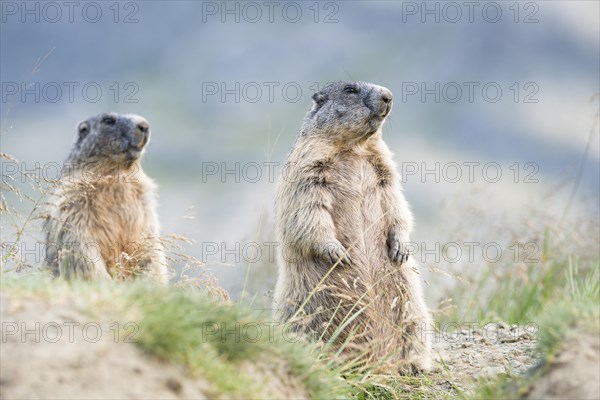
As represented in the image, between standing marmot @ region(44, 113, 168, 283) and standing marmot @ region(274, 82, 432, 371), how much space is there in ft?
3.98

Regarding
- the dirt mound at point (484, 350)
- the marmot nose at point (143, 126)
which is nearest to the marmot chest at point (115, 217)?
the marmot nose at point (143, 126)

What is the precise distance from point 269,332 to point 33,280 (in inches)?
55.6

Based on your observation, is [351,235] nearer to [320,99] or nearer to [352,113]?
[352,113]

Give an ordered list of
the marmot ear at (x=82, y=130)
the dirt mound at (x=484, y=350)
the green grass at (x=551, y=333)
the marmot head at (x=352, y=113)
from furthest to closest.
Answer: the marmot ear at (x=82, y=130), the marmot head at (x=352, y=113), the dirt mound at (x=484, y=350), the green grass at (x=551, y=333)

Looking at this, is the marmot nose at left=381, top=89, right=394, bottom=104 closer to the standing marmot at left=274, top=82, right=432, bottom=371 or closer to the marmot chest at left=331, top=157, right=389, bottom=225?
the standing marmot at left=274, top=82, right=432, bottom=371

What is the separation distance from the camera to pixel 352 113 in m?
7.66

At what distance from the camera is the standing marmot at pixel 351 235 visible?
6.98 meters

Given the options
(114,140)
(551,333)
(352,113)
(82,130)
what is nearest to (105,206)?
(114,140)

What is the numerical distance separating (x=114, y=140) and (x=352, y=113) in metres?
2.27

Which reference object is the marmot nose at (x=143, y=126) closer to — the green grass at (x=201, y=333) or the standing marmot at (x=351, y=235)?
the standing marmot at (x=351, y=235)

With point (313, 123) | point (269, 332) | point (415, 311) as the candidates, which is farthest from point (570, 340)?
point (313, 123)

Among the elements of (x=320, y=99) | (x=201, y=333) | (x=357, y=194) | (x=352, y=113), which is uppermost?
(x=320, y=99)

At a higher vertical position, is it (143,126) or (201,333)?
(143,126)

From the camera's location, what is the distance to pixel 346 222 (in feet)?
24.0
